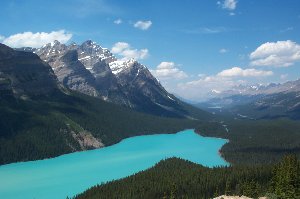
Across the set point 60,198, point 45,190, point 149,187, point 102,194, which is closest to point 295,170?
point 149,187

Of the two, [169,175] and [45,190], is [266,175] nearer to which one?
[169,175]

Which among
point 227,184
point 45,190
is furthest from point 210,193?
point 45,190

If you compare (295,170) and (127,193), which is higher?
(295,170)

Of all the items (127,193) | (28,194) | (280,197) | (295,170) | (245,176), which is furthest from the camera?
(28,194)

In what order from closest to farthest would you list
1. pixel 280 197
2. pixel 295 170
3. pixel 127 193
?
pixel 280 197
pixel 295 170
pixel 127 193

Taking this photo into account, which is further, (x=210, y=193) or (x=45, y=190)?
(x=45, y=190)

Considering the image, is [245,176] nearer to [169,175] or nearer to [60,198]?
[169,175]
